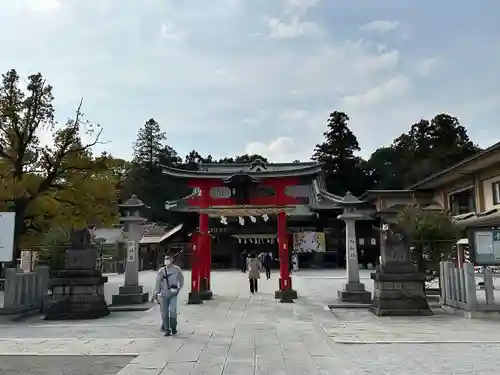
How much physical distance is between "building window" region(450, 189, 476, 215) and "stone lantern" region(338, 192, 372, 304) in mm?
14099

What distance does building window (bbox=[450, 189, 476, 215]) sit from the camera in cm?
2883

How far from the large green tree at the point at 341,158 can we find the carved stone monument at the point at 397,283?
158 feet

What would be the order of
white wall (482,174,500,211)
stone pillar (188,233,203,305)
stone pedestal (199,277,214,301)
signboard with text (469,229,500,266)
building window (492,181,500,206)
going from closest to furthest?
1. signboard with text (469,229,500,266)
2. stone pillar (188,233,203,305)
3. stone pedestal (199,277,214,301)
4. building window (492,181,500,206)
5. white wall (482,174,500,211)

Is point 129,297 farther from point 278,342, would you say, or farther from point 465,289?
point 465,289

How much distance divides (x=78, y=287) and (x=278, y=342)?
6.59 meters

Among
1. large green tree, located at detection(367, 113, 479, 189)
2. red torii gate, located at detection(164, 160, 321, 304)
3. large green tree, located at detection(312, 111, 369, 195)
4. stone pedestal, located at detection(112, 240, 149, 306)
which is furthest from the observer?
→ large green tree, located at detection(312, 111, 369, 195)

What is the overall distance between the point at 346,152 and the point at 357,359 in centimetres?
5824

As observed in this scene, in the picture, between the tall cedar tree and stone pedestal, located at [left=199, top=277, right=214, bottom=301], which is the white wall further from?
the tall cedar tree

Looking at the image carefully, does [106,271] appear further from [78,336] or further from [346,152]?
[346,152]

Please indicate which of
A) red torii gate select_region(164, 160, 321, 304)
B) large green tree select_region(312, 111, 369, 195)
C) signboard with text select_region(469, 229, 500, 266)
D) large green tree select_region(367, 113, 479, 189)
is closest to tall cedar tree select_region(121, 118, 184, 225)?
large green tree select_region(312, 111, 369, 195)

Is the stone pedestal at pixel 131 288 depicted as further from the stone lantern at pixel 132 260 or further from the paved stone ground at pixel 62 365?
the paved stone ground at pixel 62 365

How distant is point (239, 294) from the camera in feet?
64.2

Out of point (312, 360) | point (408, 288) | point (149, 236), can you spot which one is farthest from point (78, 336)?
point (149, 236)

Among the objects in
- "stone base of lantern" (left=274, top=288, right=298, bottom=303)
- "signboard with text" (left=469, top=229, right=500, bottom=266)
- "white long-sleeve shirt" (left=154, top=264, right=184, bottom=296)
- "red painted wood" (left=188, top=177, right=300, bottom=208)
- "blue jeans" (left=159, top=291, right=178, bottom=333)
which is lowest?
"stone base of lantern" (left=274, top=288, right=298, bottom=303)
